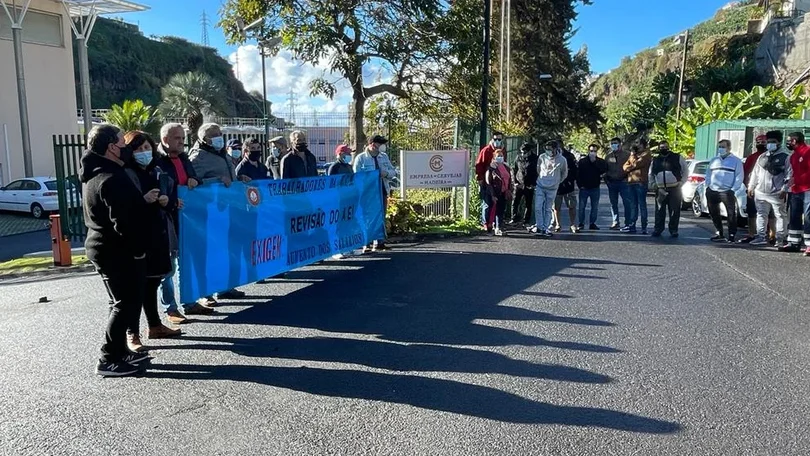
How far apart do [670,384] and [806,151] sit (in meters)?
6.68

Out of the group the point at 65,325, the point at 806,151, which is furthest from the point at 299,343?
the point at 806,151

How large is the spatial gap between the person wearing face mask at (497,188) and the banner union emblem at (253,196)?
17.3 feet

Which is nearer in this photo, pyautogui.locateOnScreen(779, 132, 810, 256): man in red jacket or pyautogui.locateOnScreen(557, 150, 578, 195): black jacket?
pyautogui.locateOnScreen(779, 132, 810, 256): man in red jacket

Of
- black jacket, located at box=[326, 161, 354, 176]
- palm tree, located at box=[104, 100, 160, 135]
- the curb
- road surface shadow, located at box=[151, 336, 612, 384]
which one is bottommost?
the curb

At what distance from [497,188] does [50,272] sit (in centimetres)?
738

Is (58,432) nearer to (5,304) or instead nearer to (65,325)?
(65,325)

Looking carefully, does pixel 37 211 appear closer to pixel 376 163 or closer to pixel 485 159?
pixel 376 163

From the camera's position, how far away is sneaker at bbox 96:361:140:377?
459 cm

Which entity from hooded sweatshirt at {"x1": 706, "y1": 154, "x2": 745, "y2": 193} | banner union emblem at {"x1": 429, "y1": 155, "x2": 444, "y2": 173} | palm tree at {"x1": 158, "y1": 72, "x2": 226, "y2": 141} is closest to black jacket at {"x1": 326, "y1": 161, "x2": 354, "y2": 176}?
banner union emblem at {"x1": 429, "y1": 155, "x2": 444, "y2": 173}

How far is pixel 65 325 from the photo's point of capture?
6.01m

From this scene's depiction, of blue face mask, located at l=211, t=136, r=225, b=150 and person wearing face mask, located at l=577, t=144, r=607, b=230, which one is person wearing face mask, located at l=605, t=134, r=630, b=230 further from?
blue face mask, located at l=211, t=136, r=225, b=150

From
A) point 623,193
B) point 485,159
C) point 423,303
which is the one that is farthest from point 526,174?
point 423,303

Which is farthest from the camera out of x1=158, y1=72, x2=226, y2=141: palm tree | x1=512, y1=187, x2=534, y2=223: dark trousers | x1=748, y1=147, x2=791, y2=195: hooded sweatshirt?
x1=158, y1=72, x2=226, y2=141: palm tree

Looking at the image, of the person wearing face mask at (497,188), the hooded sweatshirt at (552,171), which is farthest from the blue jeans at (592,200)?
the person wearing face mask at (497,188)
